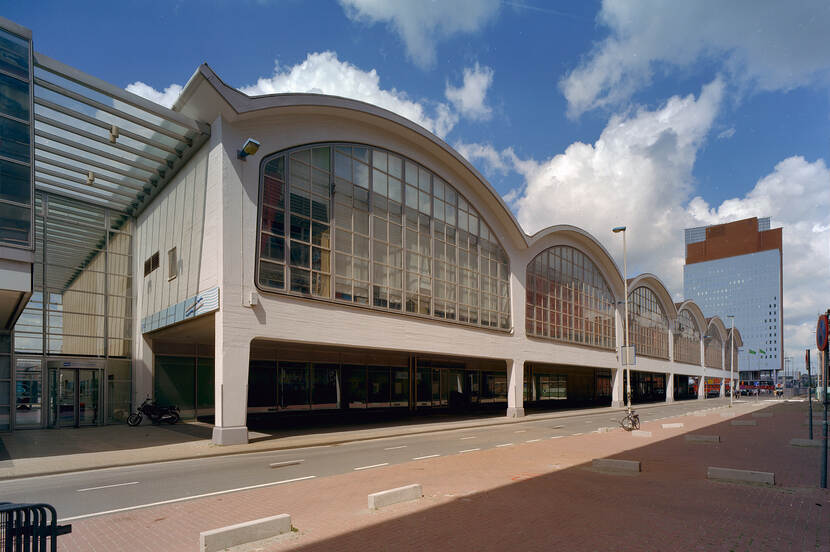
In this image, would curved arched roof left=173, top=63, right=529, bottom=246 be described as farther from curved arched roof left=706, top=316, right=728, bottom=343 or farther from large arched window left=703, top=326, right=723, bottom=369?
large arched window left=703, top=326, right=723, bottom=369

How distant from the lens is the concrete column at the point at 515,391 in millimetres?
34019

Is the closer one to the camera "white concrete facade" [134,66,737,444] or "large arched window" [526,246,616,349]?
"white concrete facade" [134,66,737,444]

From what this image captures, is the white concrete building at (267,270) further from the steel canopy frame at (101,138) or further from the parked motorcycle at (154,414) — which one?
the parked motorcycle at (154,414)

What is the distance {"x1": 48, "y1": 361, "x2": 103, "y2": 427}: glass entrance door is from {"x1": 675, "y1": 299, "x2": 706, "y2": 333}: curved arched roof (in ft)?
219

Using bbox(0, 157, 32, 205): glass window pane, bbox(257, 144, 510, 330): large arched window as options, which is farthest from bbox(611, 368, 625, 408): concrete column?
bbox(0, 157, 32, 205): glass window pane

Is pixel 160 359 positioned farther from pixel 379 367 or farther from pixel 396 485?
pixel 396 485

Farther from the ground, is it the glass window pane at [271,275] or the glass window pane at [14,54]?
the glass window pane at [14,54]

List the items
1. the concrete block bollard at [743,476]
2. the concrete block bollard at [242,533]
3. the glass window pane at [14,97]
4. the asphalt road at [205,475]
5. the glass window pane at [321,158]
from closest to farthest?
the concrete block bollard at [242,533], the asphalt road at [205,475], the concrete block bollard at [743,476], the glass window pane at [14,97], the glass window pane at [321,158]

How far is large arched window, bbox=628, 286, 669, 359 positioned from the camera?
57.1 m

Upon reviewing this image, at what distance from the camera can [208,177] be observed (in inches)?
837

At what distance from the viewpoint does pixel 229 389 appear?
18922 mm

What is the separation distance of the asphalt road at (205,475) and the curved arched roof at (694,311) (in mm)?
59237

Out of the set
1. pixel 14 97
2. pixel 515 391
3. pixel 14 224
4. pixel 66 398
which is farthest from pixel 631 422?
pixel 14 97

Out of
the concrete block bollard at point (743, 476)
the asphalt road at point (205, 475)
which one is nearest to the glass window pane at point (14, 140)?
the asphalt road at point (205, 475)
